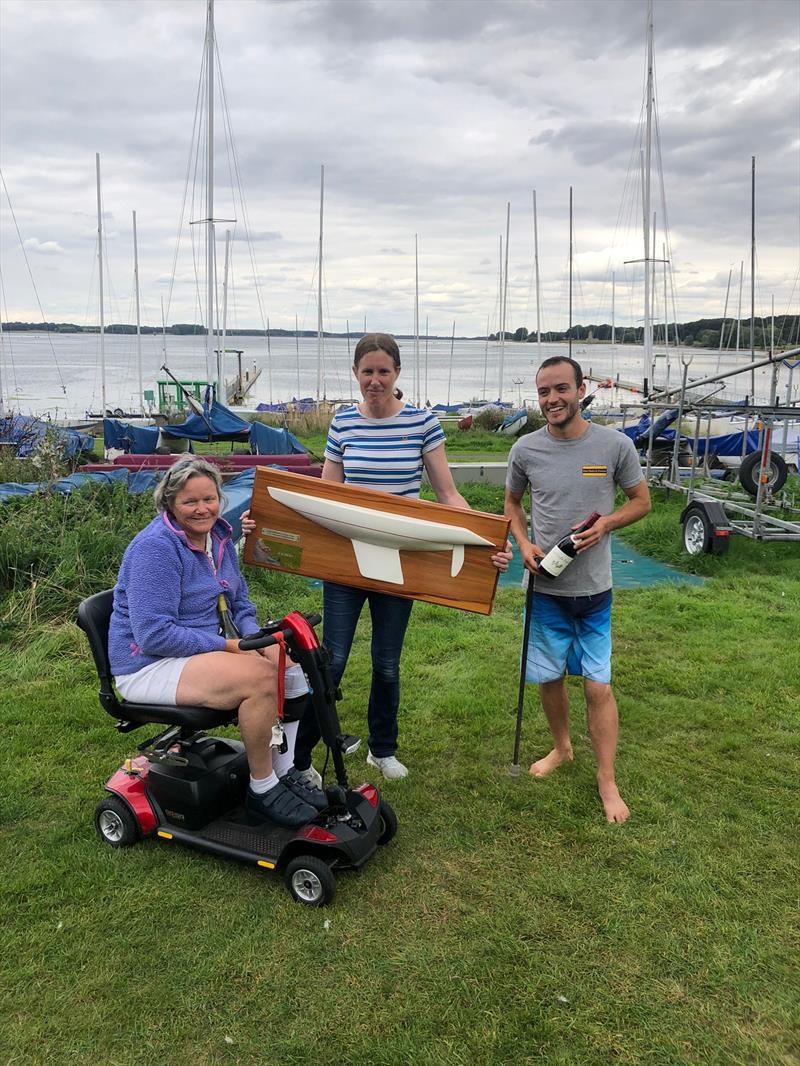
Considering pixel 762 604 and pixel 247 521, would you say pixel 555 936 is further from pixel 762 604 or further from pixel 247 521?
pixel 762 604

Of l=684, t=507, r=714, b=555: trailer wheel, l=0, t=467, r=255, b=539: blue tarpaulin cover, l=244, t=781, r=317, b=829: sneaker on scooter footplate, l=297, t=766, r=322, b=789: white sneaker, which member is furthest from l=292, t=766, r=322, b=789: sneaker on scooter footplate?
l=684, t=507, r=714, b=555: trailer wheel

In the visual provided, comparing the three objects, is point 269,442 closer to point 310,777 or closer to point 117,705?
point 310,777

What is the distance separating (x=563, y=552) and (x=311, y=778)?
4.83ft

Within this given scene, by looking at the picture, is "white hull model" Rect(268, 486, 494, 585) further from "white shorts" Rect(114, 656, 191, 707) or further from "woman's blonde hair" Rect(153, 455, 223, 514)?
"white shorts" Rect(114, 656, 191, 707)

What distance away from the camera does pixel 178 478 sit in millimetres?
3064

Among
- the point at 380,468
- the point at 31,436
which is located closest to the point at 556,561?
the point at 380,468

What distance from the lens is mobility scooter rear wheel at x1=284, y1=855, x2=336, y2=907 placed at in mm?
2852

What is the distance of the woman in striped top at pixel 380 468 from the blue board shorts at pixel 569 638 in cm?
37

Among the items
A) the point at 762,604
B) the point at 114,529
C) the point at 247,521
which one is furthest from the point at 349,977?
the point at 762,604

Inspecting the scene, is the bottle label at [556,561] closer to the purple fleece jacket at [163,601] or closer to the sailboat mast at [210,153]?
the purple fleece jacket at [163,601]

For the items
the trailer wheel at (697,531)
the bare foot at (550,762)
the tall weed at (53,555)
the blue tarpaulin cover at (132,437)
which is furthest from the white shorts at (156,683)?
the blue tarpaulin cover at (132,437)

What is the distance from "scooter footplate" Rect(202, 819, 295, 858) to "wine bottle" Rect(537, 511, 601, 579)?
1.50 meters

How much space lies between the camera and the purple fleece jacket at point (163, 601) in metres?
2.95

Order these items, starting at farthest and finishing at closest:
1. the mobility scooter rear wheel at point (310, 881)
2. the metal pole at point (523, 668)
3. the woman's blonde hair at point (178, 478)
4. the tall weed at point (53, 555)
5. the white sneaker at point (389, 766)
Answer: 1. the tall weed at point (53, 555)
2. the white sneaker at point (389, 766)
3. the metal pole at point (523, 668)
4. the woman's blonde hair at point (178, 478)
5. the mobility scooter rear wheel at point (310, 881)
